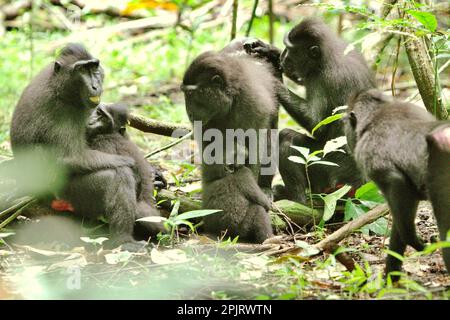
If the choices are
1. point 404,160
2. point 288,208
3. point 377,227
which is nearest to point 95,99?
point 288,208

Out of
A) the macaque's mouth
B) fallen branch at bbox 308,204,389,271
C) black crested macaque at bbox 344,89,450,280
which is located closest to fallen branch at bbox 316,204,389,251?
fallen branch at bbox 308,204,389,271

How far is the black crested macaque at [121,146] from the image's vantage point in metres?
6.80

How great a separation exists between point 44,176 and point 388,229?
3419 mm

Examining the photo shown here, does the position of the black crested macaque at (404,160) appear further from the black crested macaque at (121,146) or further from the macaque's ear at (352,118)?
the black crested macaque at (121,146)

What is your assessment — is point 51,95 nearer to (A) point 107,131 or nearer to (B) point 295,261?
(A) point 107,131

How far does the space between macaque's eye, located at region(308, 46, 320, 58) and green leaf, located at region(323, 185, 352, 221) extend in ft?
5.32

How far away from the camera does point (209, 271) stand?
564 centimetres

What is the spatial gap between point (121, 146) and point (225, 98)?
1.21 meters

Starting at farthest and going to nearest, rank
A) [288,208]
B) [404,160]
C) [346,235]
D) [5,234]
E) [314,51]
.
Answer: [314,51], [288,208], [5,234], [346,235], [404,160]

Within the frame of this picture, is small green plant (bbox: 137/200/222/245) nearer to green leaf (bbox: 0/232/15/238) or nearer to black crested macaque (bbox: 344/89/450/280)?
green leaf (bbox: 0/232/15/238)

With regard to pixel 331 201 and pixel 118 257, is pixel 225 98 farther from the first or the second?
pixel 118 257

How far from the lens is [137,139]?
1059 centimetres

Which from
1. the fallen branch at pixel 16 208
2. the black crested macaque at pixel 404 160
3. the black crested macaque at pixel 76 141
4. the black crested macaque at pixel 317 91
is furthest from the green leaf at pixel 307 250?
the fallen branch at pixel 16 208
